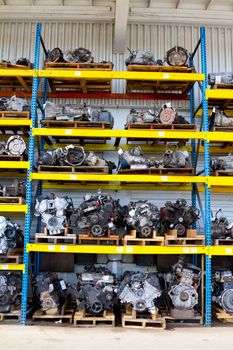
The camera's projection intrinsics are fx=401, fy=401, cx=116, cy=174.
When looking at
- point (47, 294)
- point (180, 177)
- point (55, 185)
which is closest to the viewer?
point (47, 294)

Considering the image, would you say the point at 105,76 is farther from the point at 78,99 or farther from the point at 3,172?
the point at 3,172

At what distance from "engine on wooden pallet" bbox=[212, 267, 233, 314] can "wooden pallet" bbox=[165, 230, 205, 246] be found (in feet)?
2.36

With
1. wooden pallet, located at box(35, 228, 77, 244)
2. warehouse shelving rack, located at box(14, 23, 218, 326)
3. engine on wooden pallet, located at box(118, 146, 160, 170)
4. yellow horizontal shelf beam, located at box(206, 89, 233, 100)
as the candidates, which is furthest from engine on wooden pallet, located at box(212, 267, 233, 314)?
yellow horizontal shelf beam, located at box(206, 89, 233, 100)

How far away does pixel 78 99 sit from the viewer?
871cm

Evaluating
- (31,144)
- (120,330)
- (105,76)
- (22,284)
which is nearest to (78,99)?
(105,76)

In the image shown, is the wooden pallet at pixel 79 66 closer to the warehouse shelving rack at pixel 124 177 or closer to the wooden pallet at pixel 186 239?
the warehouse shelving rack at pixel 124 177

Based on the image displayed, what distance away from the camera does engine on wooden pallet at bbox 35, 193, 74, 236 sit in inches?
267

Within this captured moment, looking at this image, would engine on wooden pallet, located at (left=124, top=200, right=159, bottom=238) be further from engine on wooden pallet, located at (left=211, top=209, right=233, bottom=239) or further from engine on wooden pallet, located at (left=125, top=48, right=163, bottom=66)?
engine on wooden pallet, located at (left=125, top=48, right=163, bottom=66)

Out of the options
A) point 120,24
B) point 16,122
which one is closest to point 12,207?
point 16,122

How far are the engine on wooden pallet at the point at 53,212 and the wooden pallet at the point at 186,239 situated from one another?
1.76 metres

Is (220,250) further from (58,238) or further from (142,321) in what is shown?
(58,238)

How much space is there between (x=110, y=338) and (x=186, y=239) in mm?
2072

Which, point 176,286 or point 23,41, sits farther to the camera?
point 23,41

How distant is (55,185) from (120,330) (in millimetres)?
3348
